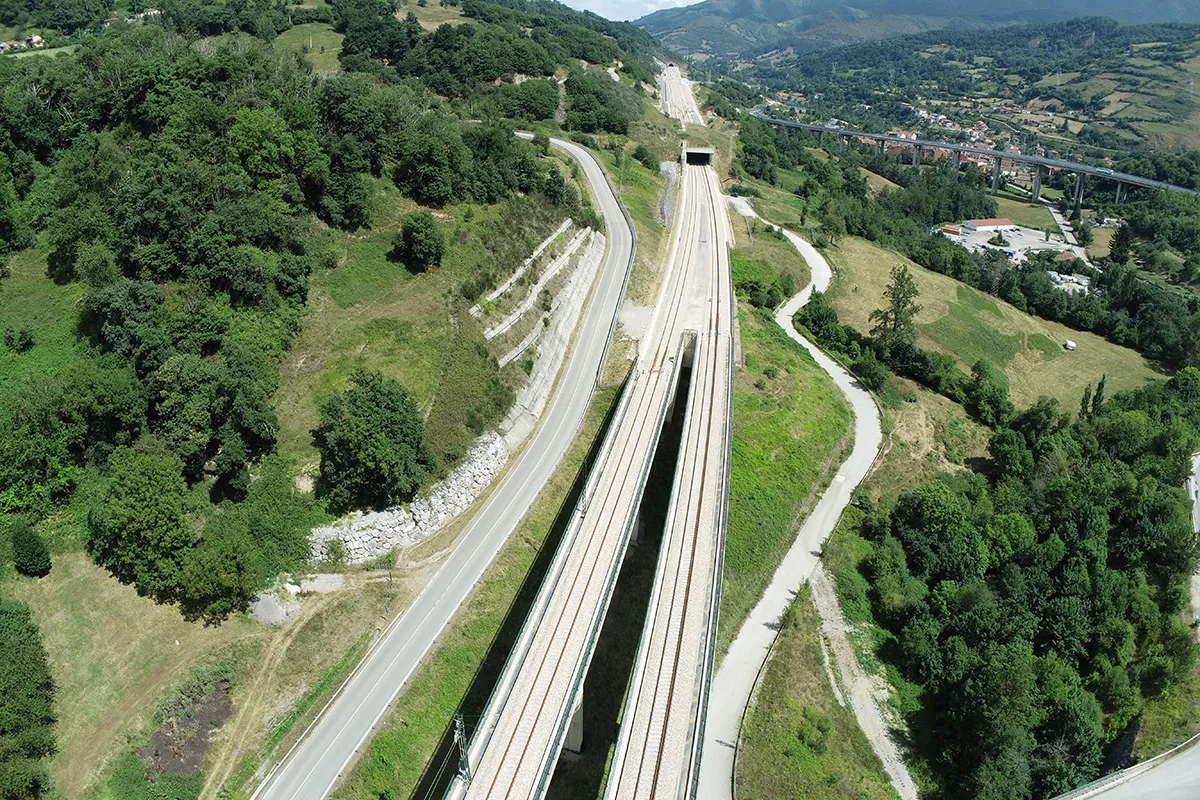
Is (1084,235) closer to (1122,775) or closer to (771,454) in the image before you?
(771,454)

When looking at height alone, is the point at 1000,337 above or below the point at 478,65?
below

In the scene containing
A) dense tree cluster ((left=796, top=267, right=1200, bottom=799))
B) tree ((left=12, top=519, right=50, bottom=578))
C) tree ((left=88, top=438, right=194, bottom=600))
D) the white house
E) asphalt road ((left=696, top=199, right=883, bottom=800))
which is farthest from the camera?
the white house

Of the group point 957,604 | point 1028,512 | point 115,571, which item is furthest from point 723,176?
point 115,571

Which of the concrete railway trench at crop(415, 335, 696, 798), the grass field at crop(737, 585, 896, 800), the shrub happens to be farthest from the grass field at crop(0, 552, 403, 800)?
the shrub

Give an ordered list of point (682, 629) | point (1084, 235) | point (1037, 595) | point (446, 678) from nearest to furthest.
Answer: point (682, 629) < point (446, 678) < point (1037, 595) < point (1084, 235)

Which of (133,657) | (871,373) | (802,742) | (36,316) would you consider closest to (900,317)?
(871,373)

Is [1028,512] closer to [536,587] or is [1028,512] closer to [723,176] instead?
[536,587]

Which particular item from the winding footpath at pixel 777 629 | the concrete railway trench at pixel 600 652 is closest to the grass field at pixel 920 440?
the winding footpath at pixel 777 629

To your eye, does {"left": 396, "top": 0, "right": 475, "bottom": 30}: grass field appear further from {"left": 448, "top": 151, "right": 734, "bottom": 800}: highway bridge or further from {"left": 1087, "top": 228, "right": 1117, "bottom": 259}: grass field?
{"left": 1087, "top": 228, "right": 1117, "bottom": 259}: grass field
